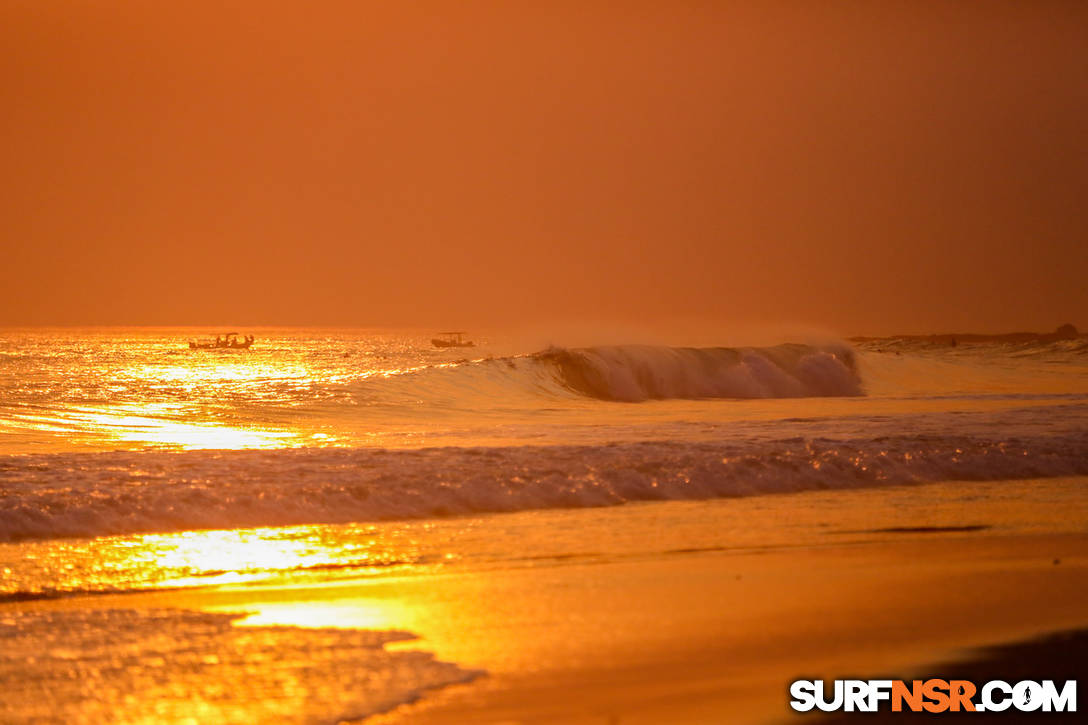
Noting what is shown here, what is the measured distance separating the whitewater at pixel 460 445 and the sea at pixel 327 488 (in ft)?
0.17

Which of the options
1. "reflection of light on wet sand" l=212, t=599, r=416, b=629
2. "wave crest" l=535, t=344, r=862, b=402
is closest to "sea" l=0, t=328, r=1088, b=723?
"reflection of light on wet sand" l=212, t=599, r=416, b=629

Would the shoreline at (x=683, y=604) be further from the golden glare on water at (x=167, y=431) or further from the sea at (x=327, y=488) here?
the golden glare on water at (x=167, y=431)

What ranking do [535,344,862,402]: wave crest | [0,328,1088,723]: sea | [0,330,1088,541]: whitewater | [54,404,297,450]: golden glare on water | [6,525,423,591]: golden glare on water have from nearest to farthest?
[0,328,1088,723]: sea → [6,525,423,591]: golden glare on water → [0,330,1088,541]: whitewater → [54,404,297,450]: golden glare on water → [535,344,862,402]: wave crest

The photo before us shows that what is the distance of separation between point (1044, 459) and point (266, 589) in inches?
436

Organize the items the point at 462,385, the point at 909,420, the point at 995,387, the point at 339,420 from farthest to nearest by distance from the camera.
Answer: the point at 995,387 → the point at 462,385 → the point at 339,420 → the point at 909,420

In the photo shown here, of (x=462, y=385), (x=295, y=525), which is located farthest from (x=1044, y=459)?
(x=462, y=385)

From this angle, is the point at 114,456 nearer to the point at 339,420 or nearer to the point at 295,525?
the point at 295,525

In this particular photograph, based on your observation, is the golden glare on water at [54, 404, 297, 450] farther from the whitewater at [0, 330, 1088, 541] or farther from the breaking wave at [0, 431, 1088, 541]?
the breaking wave at [0, 431, 1088, 541]

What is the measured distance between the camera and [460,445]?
1591 cm

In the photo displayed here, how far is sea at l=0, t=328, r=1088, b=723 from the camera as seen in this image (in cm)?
557

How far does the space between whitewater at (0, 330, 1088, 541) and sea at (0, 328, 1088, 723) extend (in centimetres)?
5

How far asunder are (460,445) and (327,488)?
4.63 metres

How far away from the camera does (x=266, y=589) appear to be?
24.6ft

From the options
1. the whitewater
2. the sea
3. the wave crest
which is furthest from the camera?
the wave crest
